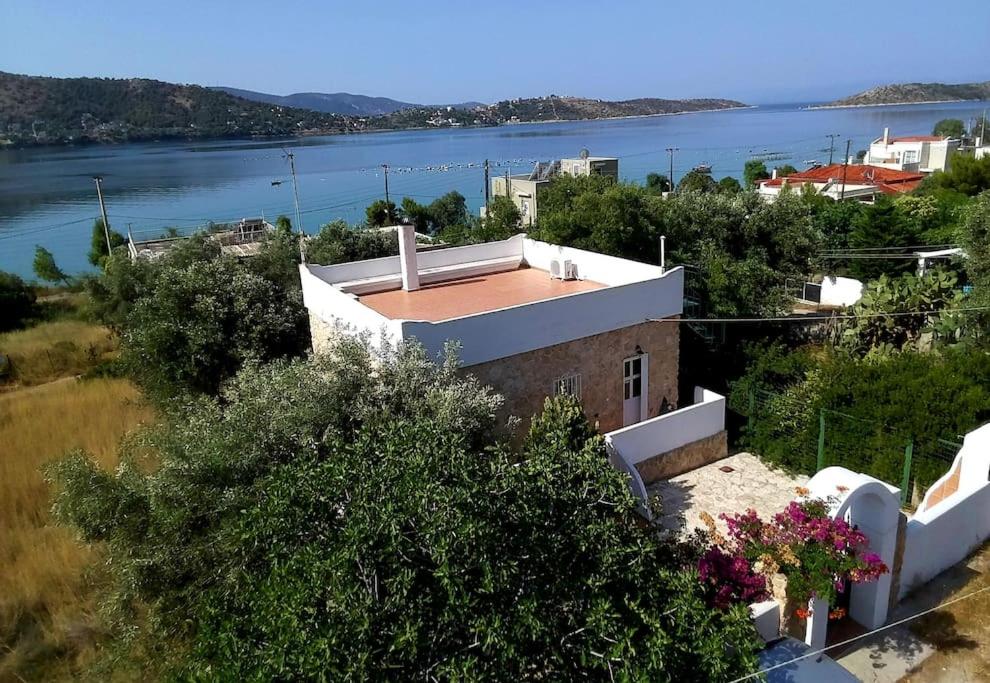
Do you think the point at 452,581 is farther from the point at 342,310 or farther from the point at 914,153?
the point at 914,153

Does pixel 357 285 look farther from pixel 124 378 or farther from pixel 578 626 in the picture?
pixel 578 626

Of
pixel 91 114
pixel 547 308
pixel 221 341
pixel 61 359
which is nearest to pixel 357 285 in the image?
pixel 221 341

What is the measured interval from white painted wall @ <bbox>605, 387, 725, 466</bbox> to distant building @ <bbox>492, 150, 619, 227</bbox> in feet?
105

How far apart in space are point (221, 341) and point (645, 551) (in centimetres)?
1223

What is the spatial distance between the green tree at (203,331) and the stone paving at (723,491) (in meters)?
9.23

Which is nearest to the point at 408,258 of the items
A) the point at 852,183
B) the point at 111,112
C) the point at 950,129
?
the point at 852,183

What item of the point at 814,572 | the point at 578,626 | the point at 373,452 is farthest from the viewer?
the point at 814,572

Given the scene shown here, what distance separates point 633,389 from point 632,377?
10.8 inches

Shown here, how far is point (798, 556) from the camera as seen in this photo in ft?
23.7

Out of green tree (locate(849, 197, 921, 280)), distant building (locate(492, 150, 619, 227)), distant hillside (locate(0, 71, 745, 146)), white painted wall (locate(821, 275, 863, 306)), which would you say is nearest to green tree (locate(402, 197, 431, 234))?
distant building (locate(492, 150, 619, 227))

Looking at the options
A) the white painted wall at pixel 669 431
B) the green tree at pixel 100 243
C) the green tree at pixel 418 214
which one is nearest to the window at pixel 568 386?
the white painted wall at pixel 669 431

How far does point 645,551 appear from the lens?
5578 mm

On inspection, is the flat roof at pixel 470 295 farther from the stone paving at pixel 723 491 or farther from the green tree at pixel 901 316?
the green tree at pixel 901 316

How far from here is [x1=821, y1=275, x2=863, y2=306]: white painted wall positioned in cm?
2517
